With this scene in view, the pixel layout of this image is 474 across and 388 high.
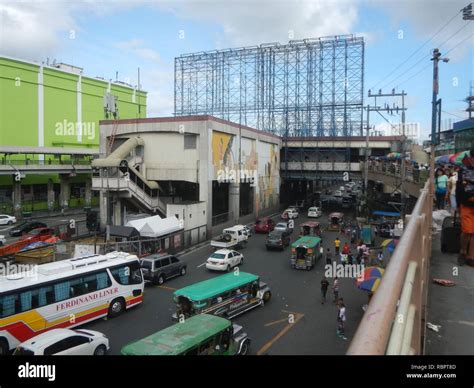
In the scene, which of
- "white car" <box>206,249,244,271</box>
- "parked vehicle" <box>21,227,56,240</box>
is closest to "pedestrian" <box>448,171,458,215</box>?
"white car" <box>206,249,244,271</box>

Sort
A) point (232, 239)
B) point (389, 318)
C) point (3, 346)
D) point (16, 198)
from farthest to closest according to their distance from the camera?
point (16, 198) < point (232, 239) < point (3, 346) < point (389, 318)

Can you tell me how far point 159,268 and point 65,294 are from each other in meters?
5.56

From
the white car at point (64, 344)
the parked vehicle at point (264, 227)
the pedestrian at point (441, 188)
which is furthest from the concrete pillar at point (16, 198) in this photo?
the pedestrian at point (441, 188)

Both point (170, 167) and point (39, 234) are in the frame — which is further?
point (170, 167)

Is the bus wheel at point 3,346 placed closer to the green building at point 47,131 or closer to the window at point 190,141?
the window at point 190,141

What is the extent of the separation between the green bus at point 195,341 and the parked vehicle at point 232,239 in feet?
42.5

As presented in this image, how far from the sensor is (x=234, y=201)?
3328 cm

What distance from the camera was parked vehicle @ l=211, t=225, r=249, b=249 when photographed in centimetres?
2467

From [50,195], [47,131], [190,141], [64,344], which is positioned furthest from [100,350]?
[47,131]

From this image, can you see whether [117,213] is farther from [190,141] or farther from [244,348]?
[244,348]

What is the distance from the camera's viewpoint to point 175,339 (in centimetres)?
960

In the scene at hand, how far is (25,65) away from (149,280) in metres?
28.0

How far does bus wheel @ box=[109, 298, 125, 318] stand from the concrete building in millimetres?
11162
